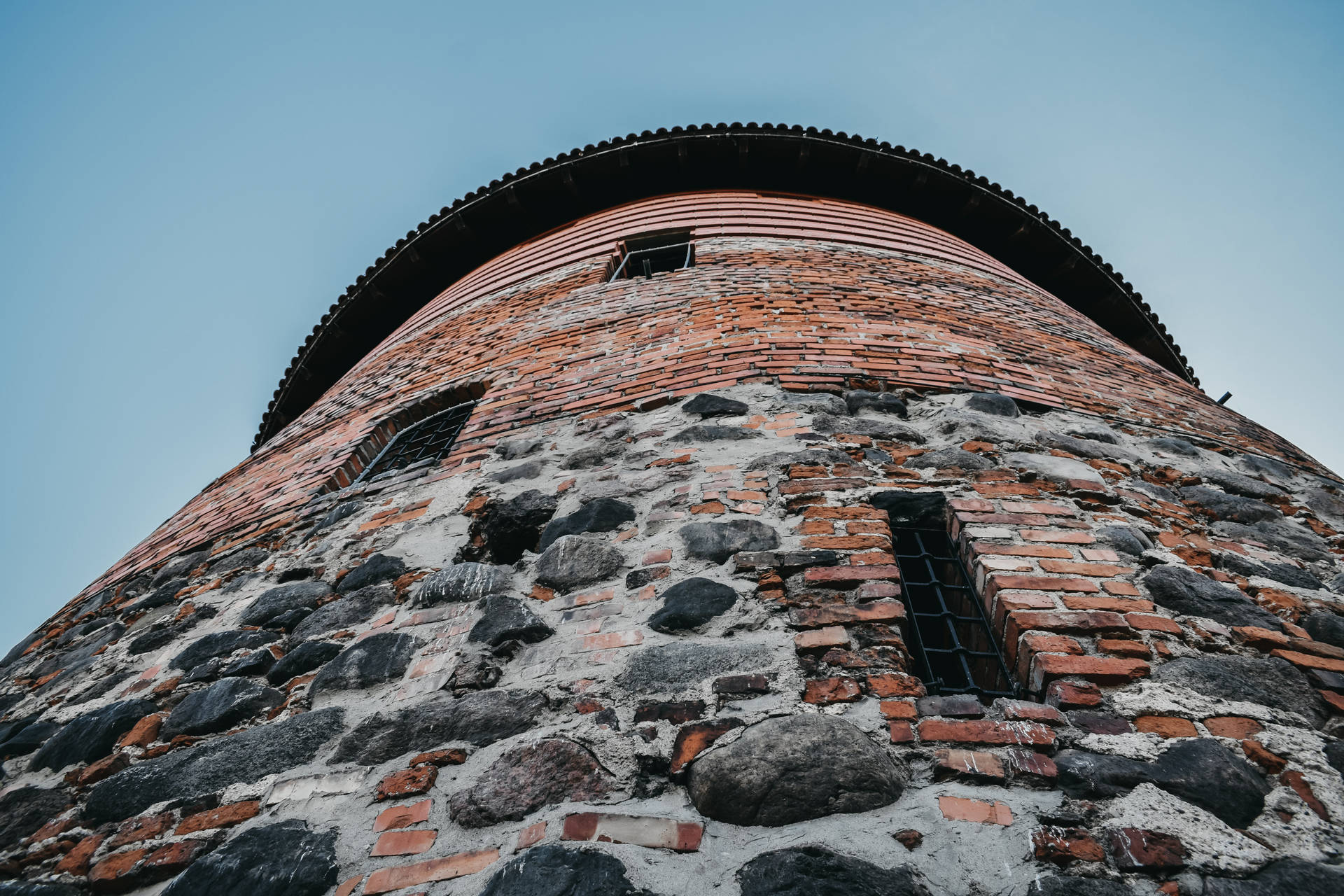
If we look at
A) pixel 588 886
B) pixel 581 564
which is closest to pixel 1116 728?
pixel 588 886

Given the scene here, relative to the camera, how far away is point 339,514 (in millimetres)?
3148

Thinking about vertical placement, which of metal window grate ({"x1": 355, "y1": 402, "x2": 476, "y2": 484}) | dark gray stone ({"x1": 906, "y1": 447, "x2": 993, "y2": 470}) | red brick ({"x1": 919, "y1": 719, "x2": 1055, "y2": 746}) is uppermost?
metal window grate ({"x1": 355, "y1": 402, "x2": 476, "y2": 484})

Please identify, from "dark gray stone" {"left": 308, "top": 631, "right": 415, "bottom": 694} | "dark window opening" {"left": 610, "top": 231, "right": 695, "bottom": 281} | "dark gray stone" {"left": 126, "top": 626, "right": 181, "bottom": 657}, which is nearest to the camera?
"dark gray stone" {"left": 308, "top": 631, "right": 415, "bottom": 694}

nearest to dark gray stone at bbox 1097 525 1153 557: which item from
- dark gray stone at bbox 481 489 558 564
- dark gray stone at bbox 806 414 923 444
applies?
dark gray stone at bbox 806 414 923 444

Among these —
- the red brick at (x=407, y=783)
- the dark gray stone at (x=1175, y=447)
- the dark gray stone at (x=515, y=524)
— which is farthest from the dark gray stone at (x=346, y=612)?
the dark gray stone at (x=1175, y=447)

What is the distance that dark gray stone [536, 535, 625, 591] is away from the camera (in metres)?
2.25

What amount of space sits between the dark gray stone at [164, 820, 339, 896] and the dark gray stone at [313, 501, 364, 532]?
154cm

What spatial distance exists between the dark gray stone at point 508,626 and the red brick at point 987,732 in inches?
38.7

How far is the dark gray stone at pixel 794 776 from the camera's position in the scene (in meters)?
1.47

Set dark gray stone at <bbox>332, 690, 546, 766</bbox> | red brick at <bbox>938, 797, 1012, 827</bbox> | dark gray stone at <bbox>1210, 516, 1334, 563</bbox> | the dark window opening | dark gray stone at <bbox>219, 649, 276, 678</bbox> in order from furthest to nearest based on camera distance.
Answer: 1. the dark window opening
2. dark gray stone at <bbox>1210, 516, 1334, 563</bbox>
3. dark gray stone at <bbox>219, 649, 276, 678</bbox>
4. dark gray stone at <bbox>332, 690, 546, 766</bbox>
5. red brick at <bbox>938, 797, 1012, 827</bbox>

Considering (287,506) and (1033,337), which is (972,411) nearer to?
(1033,337)

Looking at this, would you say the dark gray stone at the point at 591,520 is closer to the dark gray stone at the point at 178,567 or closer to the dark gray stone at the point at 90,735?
the dark gray stone at the point at 90,735

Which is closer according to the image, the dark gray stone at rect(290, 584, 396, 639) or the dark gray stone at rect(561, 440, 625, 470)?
the dark gray stone at rect(290, 584, 396, 639)

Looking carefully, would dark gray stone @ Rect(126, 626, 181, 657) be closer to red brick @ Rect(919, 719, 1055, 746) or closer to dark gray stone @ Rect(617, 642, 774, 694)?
dark gray stone @ Rect(617, 642, 774, 694)
